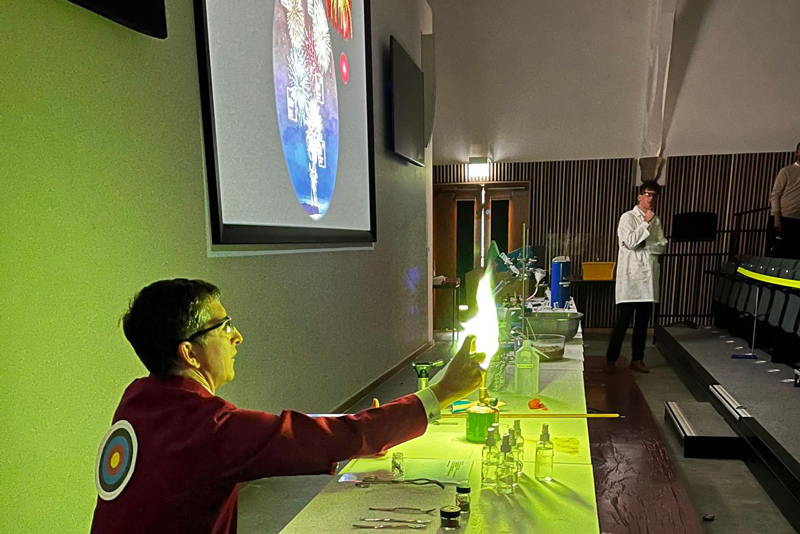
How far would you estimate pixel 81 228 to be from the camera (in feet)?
5.40

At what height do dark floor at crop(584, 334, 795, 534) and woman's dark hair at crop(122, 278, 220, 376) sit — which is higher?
woman's dark hair at crop(122, 278, 220, 376)

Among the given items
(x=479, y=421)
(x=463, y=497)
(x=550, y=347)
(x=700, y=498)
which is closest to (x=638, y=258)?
(x=700, y=498)

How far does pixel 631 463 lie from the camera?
255 cm

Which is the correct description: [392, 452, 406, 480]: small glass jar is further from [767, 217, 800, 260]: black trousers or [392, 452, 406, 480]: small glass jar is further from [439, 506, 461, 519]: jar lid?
[767, 217, 800, 260]: black trousers

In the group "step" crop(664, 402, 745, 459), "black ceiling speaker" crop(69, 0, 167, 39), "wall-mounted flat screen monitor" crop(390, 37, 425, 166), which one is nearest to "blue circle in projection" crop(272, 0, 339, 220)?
"black ceiling speaker" crop(69, 0, 167, 39)

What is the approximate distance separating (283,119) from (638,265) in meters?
3.80

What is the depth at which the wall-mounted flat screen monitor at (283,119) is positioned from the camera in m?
2.28

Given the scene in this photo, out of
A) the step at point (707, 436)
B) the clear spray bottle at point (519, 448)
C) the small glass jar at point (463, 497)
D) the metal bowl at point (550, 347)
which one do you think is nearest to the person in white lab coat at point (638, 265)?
the step at point (707, 436)

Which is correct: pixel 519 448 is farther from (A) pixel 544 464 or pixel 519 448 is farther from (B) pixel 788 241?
(B) pixel 788 241

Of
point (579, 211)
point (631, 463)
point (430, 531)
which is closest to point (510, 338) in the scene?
point (631, 463)

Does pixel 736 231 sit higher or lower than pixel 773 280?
higher

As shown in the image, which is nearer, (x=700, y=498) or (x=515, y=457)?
(x=515, y=457)

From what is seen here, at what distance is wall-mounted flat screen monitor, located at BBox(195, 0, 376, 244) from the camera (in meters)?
2.28

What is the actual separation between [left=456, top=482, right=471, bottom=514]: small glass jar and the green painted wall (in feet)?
3.75
